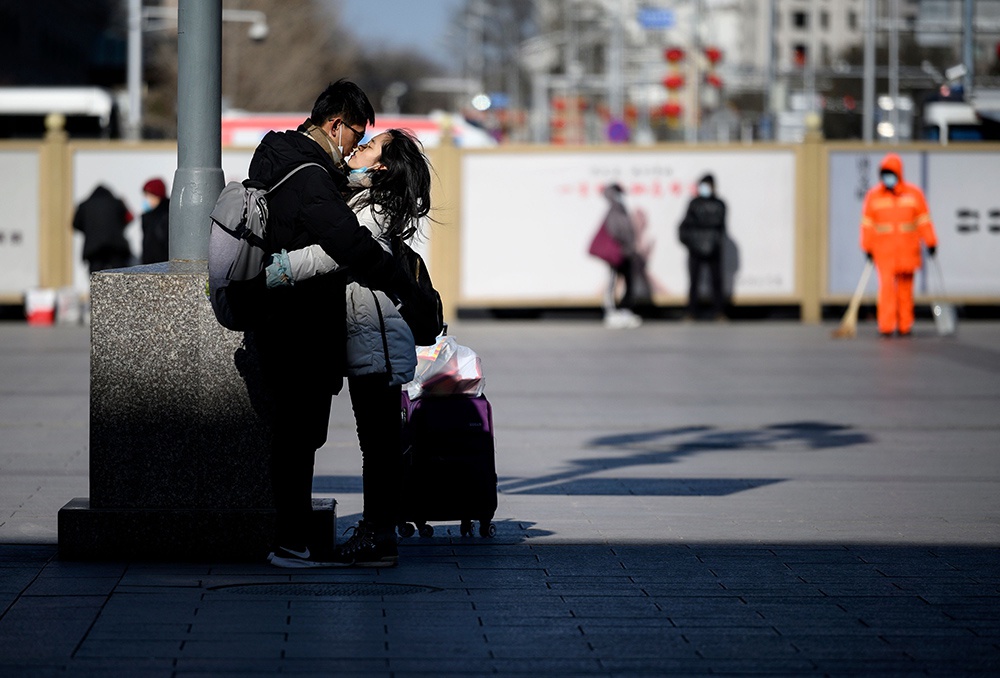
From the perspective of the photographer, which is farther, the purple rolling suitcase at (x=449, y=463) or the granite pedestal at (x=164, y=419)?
the purple rolling suitcase at (x=449, y=463)

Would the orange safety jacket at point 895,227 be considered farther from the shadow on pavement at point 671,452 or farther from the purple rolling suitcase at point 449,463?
the purple rolling suitcase at point 449,463

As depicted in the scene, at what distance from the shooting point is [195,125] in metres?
6.52

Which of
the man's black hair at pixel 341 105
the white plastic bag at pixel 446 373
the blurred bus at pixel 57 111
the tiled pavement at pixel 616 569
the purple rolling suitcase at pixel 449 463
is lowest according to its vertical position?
the tiled pavement at pixel 616 569

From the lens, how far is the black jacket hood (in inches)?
229

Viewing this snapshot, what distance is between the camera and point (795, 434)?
10531 millimetres

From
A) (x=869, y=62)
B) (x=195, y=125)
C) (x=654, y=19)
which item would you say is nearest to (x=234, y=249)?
(x=195, y=125)

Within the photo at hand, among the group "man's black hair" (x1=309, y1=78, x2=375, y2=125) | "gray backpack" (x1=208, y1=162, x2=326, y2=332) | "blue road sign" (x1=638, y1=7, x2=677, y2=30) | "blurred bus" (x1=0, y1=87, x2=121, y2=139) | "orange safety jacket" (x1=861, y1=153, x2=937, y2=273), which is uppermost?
"blue road sign" (x1=638, y1=7, x2=677, y2=30)

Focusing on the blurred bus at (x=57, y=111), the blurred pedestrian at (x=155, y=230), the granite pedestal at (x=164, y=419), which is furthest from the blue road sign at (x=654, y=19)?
the granite pedestal at (x=164, y=419)

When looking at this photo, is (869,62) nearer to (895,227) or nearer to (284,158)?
(895,227)

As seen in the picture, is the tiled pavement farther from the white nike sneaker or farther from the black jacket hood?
the black jacket hood

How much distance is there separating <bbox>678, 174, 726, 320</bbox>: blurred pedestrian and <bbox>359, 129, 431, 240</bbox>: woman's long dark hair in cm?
1402

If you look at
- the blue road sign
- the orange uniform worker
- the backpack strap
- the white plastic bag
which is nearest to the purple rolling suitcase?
the white plastic bag

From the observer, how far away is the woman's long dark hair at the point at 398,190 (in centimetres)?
595

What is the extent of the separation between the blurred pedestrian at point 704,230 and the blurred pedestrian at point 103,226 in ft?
21.3
